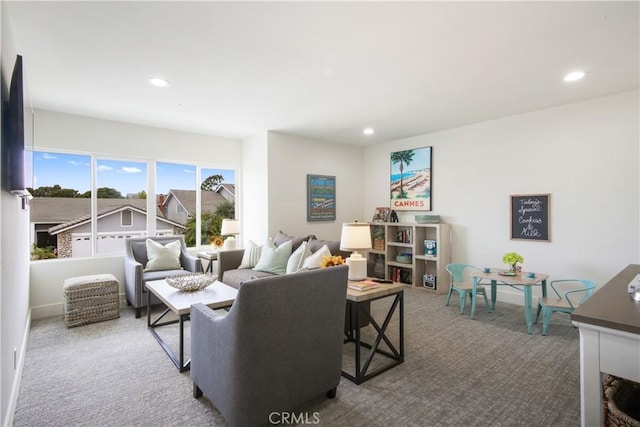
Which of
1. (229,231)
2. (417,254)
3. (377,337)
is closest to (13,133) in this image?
(377,337)

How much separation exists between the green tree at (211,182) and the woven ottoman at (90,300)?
82.7 inches

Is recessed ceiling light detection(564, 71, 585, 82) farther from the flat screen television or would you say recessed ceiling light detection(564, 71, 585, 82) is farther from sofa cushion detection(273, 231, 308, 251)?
the flat screen television

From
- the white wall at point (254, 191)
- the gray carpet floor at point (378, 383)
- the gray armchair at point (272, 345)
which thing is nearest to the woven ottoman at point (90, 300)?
the gray carpet floor at point (378, 383)

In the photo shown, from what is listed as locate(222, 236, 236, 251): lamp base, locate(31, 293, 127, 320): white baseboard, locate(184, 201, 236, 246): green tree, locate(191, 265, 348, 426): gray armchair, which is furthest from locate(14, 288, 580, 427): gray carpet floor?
locate(184, 201, 236, 246): green tree

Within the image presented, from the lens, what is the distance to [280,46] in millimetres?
2535

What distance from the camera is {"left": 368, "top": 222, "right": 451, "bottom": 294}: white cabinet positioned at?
16.3ft

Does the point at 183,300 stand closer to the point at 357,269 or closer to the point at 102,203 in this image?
the point at 357,269

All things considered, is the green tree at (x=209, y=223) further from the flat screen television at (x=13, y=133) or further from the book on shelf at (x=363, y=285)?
the book on shelf at (x=363, y=285)

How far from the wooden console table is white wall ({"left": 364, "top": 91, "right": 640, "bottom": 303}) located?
298 centimetres

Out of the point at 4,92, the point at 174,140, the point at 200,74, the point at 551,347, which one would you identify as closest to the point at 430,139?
the point at 551,347

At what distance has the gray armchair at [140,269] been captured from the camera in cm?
386

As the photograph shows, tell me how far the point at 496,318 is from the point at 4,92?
4868 millimetres

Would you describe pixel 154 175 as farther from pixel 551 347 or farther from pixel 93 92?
pixel 551 347

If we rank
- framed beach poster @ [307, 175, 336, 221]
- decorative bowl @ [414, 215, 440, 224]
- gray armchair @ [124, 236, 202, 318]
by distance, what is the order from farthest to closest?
framed beach poster @ [307, 175, 336, 221]
decorative bowl @ [414, 215, 440, 224]
gray armchair @ [124, 236, 202, 318]
